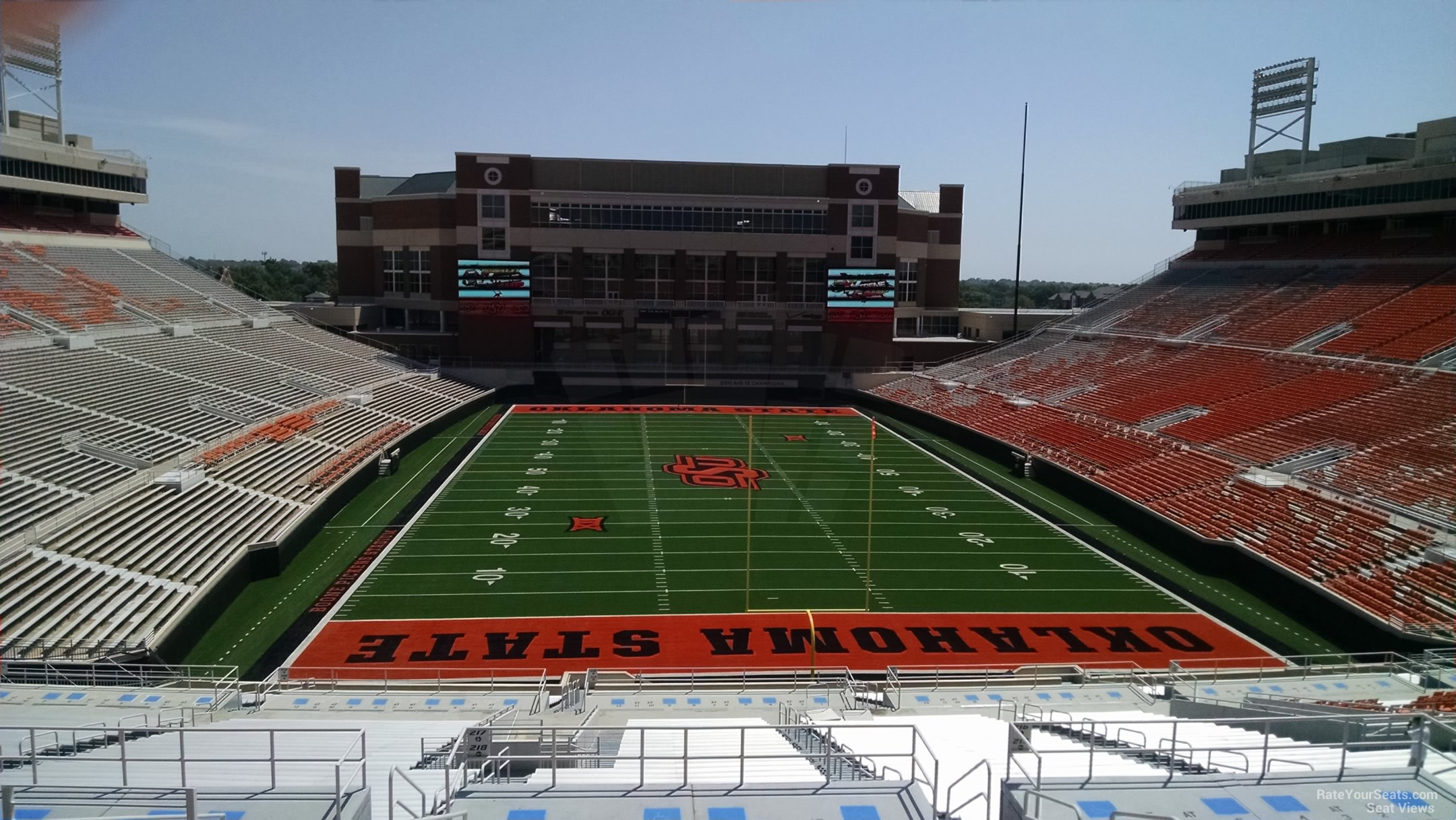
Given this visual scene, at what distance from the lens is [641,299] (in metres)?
35.9

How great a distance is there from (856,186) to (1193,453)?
19.7m

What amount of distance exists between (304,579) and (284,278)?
5755 cm

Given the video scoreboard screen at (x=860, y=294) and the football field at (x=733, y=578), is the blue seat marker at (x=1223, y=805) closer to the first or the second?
the football field at (x=733, y=578)

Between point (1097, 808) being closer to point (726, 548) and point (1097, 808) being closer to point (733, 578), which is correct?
point (733, 578)

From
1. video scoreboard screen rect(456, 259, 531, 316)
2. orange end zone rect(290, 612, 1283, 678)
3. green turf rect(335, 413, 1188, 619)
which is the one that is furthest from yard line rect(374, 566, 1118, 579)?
video scoreboard screen rect(456, 259, 531, 316)

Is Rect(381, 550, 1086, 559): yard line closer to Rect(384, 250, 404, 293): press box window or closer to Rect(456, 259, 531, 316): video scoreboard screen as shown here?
Rect(456, 259, 531, 316): video scoreboard screen

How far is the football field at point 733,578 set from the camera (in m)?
12.0

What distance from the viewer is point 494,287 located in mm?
35000

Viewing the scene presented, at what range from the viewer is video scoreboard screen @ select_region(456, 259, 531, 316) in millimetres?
34906

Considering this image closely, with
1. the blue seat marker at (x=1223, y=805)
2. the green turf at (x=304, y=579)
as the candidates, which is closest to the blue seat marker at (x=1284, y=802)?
the blue seat marker at (x=1223, y=805)

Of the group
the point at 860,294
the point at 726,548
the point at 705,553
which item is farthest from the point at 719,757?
the point at 860,294

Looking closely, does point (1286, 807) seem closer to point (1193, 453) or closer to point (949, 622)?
point (949, 622)

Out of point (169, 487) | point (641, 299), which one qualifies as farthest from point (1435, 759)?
point (641, 299)

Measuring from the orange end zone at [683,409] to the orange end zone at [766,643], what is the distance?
18.1 m
